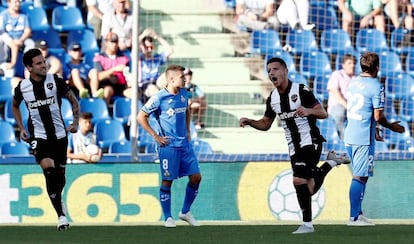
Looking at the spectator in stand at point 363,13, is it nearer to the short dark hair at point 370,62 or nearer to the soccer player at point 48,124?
the short dark hair at point 370,62

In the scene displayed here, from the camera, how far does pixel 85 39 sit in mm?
18047

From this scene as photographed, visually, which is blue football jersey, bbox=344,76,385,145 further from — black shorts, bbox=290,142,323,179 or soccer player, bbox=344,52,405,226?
black shorts, bbox=290,142,323,179

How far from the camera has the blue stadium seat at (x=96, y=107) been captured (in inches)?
664

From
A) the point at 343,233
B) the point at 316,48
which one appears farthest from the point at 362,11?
the point at 343,233

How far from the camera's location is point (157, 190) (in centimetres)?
1514

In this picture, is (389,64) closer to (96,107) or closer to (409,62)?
(409,62)

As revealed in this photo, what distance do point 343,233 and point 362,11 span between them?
7348 millimetres

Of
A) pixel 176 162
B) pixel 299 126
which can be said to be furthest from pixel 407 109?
pixel 299 126

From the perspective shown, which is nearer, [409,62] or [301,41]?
[301,41]

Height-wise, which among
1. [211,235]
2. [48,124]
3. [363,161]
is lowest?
[211,235]

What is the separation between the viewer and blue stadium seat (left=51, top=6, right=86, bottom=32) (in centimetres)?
1820

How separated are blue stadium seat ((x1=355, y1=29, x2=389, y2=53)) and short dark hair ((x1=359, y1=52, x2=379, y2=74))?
539 cm

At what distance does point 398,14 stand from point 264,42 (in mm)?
2043

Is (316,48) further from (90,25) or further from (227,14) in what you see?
(90,25)
